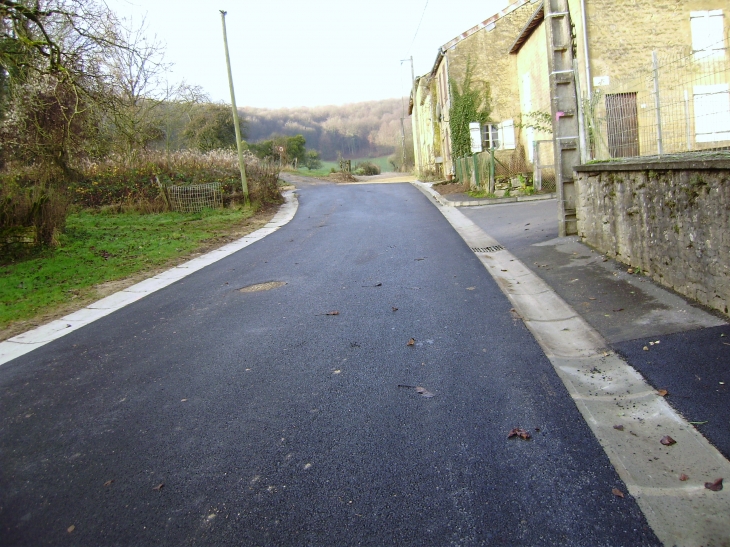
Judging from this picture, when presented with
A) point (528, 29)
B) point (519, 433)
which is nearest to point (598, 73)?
point (528, 29)

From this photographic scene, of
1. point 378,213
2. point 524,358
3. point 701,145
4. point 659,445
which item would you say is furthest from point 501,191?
point 659,445

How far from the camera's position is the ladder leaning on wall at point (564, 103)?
9.15 meters

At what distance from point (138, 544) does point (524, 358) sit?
313 centimetres

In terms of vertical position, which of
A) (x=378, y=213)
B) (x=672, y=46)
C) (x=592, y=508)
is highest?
(x=672, y=46)

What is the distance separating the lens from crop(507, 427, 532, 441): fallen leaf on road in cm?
324

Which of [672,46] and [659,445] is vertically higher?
[672,46]

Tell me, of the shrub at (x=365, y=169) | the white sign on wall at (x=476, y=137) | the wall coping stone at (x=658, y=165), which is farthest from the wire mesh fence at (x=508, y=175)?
the shrub at (x=365, y=169)

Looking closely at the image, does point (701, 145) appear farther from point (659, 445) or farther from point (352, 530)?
point (352, 530)

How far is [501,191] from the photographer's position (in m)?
18.4

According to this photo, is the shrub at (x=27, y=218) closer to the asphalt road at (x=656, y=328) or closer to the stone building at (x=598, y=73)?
the asphalt road at (x=656, y=328)

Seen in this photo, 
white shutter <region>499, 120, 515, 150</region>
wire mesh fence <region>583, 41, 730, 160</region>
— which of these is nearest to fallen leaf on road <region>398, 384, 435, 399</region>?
wire mesh fence <region>583, 41, 730, 160</region>

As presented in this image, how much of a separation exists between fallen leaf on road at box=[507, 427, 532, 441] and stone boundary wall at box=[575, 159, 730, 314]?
2.65 meters

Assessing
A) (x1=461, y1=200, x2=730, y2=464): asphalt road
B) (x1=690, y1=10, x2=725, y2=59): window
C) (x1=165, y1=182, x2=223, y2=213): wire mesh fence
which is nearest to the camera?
(x1=461, y1=200, x2=730, y2=464): asphalt road

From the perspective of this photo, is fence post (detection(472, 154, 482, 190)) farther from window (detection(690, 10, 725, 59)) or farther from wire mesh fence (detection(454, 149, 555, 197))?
window (detection(690, 10, 725, 59))
